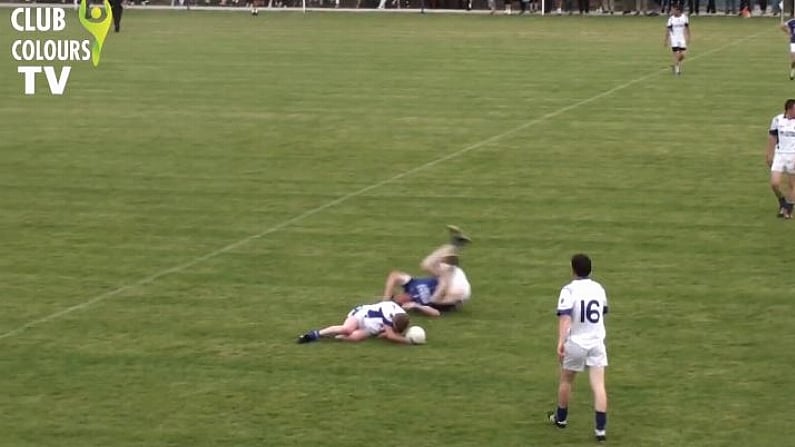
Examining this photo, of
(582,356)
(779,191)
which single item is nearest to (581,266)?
(582,356)

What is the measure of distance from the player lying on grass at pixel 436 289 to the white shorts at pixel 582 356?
15.5ft

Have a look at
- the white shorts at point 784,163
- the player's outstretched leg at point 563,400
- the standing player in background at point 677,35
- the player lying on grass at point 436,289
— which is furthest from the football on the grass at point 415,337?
the standing player in background at point 677,35

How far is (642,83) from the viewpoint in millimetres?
43500

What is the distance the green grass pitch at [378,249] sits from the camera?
15.5 metres

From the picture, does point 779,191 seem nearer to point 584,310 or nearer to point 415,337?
point 415,337

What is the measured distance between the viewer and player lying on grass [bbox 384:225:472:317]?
62.6ft

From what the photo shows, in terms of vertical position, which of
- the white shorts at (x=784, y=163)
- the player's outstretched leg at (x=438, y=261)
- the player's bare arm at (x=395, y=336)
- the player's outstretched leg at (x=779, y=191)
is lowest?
the player's bare arm at (x=395, y=336)

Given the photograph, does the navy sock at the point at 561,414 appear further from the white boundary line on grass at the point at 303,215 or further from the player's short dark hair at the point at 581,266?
the white boundary line on grass at the point at 303,215

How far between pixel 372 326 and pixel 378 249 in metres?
5.14

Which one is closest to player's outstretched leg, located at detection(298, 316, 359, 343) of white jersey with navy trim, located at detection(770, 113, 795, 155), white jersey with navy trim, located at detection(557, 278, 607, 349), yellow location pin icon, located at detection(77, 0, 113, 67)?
white jersey with navy trim, located at detection(557, 278, 607, 349)

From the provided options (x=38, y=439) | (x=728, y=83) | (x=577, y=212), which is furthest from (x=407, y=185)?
(x=728, y=83)

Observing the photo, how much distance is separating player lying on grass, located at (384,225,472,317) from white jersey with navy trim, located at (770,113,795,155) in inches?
300

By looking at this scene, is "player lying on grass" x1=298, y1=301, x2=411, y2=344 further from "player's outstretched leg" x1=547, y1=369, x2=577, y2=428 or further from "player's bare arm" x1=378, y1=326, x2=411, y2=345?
"player's outstretched leg" x1=547, y1=369, x2=577, y2=428

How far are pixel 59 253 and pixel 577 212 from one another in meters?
8.27
